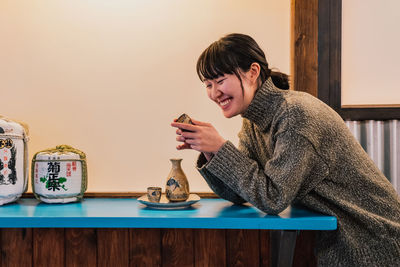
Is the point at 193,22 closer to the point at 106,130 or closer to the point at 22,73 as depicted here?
the point at 106,130

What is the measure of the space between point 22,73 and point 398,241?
1649mm

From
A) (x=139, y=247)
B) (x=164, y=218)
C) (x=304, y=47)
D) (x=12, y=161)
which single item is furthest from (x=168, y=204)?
(x=304, y=47)

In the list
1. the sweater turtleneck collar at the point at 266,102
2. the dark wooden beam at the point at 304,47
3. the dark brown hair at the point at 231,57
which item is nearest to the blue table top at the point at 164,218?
the sweater turtleneck collar at the point at 266,102

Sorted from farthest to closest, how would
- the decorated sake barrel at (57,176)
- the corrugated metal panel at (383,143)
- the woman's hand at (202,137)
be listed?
the corrugated metal panel at (383,143)
the decorated sake barrel at (57,176)
the woman's hand at (202,137)

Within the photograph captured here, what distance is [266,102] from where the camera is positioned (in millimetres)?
1180

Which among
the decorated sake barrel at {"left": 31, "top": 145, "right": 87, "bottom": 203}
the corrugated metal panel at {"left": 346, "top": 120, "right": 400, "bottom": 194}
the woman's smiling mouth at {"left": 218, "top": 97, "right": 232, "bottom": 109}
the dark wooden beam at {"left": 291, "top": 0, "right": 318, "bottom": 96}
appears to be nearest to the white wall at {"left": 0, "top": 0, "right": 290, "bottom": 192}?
the dark wooden beam at {"left": 291, "top": 0, "right": 318, "bottom": 96}

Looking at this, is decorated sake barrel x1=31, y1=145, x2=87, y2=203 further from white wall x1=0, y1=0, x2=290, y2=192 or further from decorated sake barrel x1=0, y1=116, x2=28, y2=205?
white wall x1=0, y1=0, x2=290, y2=192

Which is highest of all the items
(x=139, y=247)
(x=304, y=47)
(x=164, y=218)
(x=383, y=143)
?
(x=304, y=47)

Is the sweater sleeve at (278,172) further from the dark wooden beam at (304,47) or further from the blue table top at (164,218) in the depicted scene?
the dark wooden beam at (304,47)

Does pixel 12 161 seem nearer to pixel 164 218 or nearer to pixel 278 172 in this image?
pixel 164 218

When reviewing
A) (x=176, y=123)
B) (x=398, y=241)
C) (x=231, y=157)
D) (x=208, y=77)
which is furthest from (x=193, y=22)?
(x=398, y=241)

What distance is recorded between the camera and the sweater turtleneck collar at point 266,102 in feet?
3.85

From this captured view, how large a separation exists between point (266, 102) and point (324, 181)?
323 millimetres

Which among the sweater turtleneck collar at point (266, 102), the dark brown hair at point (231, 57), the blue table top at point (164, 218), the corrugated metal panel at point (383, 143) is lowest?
the blue table top at point (164, 218)
